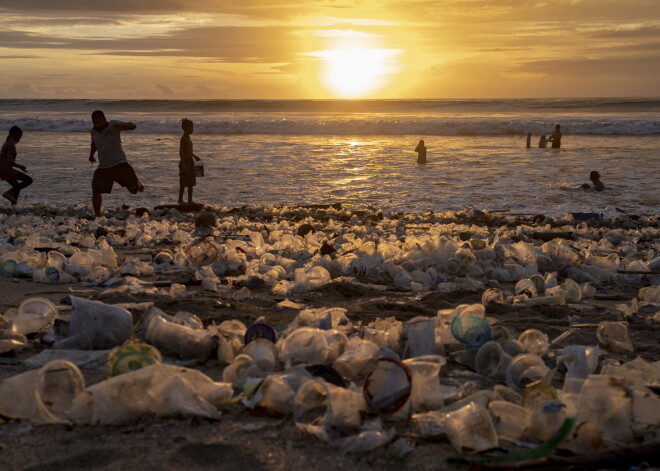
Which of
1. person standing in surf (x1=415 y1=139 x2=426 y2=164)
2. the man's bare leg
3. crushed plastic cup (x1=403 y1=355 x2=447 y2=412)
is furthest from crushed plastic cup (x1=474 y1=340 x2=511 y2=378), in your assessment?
person standing in surf (x1=415 y1=139 x2=426 y2=164)

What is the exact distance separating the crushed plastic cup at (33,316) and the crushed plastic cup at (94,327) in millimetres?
214

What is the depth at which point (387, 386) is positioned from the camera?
7.25ft

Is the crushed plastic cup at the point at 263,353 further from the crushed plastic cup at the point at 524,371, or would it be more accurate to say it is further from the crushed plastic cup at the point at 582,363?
the crushed plastic cup at the point at 582,363

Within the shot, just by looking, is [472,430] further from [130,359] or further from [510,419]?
[130,359]

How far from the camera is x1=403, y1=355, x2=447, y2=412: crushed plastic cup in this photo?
227 cm

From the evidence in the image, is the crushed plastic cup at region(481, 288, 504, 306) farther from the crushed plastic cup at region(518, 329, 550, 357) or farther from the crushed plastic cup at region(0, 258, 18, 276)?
the crushed plastic cup at region(0, 258, 18, 276)

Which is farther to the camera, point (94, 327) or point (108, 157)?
point (108, 157)

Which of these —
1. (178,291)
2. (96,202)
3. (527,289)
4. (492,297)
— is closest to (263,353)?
(178,291)

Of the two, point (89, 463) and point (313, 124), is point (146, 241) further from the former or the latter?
point (313, 124)

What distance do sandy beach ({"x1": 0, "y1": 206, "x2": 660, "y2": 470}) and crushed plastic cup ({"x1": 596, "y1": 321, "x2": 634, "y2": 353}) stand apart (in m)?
0.05

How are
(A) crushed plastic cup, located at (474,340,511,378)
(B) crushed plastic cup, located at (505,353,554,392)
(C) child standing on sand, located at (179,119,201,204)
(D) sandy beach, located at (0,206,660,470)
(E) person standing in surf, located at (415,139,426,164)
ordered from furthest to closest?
1. (E) person standing in surf, located at (415,139,426,164)
2. (C) child standing on sand, located at (179,119,201,204)
3. (A) crushed plastic cup, located at (474,340,511,378)
4. (B) crushed plastic cup, located at (505,353,554,392)
5. (D) sandy beach, located at (0,206,660,470)

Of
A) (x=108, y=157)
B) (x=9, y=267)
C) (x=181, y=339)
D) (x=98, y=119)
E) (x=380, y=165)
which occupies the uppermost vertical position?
(x=98, y=119)

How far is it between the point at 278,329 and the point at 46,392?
4.17ft

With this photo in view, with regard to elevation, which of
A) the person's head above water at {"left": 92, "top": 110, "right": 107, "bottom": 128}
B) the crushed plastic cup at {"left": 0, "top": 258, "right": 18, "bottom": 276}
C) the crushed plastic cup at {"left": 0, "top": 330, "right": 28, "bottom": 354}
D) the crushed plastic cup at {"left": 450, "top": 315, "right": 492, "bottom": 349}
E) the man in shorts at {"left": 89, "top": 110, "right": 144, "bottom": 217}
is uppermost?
the person's head above water at {"left": 92, "top": 110, "right": 107, "bottom": 128}
